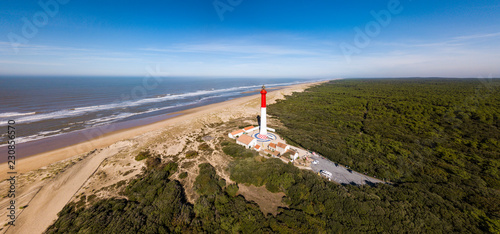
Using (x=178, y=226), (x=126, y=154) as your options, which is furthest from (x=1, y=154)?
(x=178, y=226)

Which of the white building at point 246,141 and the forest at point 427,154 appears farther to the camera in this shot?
the white building at point 246,141

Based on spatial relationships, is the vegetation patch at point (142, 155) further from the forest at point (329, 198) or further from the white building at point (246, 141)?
the white building at point (246, 141)

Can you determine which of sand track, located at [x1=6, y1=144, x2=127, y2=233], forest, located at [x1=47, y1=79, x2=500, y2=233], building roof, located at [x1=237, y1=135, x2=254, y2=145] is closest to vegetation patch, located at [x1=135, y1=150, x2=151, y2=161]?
forest, located at [x1=47, y1=79, x2=500, y2=233]

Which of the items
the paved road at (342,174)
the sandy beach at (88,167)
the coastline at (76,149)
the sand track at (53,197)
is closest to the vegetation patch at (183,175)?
the sandy beach at (88,167)

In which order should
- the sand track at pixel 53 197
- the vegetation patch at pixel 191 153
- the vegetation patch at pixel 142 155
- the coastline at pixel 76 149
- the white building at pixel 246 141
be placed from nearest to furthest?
the sand track at pixel 53 197 → the coastline at pixel 76 149 → the vegetation patch at pixel 142 155 → the vegetation patch at pixel 191 153 → the white building at pixel 246 141

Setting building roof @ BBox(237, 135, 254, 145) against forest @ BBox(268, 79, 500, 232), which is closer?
forest @ BBox(268, 79, 500, 232)

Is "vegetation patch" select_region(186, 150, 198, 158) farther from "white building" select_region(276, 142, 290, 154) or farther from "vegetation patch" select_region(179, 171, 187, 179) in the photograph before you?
"white building" select_region(276, 142, 290, 154)

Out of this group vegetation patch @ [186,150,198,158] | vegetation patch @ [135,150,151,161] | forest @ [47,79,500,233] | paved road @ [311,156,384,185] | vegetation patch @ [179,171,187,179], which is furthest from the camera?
vegetation patch @ [186,150,198,158]
